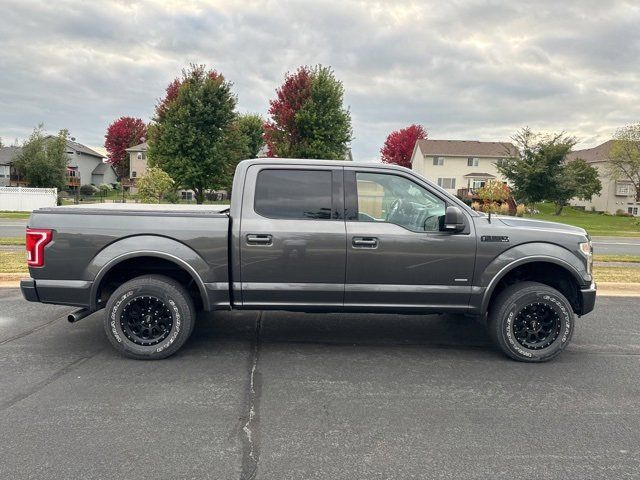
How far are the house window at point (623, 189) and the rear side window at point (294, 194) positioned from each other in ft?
190

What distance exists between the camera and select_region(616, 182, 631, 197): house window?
167ft

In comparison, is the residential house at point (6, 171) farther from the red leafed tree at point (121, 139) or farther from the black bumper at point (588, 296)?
the black bumper at point (588, 296)

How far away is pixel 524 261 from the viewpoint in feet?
14.0

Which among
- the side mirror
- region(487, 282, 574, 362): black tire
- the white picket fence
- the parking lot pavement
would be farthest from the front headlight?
the white picket fence

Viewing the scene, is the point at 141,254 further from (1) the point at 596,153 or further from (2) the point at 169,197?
(1) the point at 596,153

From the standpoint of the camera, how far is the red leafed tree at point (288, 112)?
3231 centimetres

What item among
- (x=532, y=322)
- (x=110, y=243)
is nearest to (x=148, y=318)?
(x=110, y=243)

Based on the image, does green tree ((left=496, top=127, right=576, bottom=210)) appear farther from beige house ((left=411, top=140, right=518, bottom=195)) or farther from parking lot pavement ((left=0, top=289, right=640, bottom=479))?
parking lot pavement ((left=0, top=289, right=640, bottom=479))

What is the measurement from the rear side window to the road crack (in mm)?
1480

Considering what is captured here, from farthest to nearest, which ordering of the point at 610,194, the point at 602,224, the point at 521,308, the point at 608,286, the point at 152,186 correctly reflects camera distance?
the point at 610,194 → the point at 602,224 → the point at 152,186 → the point at 608,286 → the point at 521,308

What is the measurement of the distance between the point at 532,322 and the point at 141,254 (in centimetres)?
384

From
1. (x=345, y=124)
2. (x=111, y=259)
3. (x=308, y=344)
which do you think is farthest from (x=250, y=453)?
(x=345, y=124)

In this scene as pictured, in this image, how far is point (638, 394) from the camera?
12.2ft

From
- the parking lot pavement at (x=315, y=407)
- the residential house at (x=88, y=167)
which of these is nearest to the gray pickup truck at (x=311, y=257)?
the parking lot pavement at (x=315, y=407)
